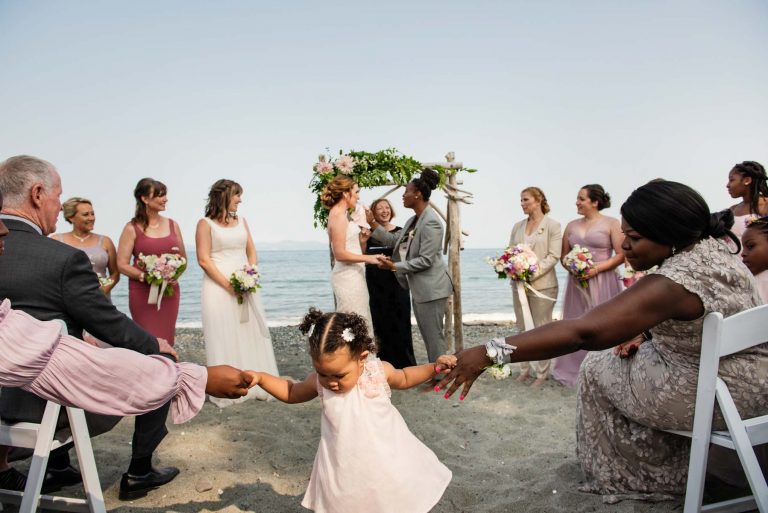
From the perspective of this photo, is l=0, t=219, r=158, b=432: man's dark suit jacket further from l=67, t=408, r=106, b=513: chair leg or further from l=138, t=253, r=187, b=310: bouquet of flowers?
l=138, t=253, r=187, b=310: bouquet of flowers

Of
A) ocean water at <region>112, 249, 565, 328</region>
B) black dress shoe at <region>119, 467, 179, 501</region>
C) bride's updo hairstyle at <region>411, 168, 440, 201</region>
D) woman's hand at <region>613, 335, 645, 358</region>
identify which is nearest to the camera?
woman's hand at <region>613, 335, 645, 358</region>

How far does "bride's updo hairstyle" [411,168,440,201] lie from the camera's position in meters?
7.45

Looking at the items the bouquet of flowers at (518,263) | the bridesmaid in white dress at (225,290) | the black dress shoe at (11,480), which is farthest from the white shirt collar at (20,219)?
the bouquet of flowers at (518,263)

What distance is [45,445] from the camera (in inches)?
115

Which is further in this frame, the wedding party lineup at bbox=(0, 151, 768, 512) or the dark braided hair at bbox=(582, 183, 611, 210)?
the dark braided hair at bbox=(582, 183, 611, 210)

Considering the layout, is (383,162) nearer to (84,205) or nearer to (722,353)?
(84,205)

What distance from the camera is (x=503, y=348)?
302 centimetres

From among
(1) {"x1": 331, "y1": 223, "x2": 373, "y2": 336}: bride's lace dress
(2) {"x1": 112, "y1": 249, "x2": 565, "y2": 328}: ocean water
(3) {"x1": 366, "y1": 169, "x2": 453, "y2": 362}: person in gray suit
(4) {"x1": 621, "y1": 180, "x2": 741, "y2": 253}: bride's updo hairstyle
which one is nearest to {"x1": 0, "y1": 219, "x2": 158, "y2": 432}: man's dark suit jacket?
(4) {"x1": 621, "y1": 180, "x2": 741, "y2": 253}: bride's updo hairstyle

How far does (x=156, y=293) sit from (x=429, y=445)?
4017 millimetres

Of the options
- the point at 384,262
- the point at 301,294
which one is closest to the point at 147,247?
the point at 384,262

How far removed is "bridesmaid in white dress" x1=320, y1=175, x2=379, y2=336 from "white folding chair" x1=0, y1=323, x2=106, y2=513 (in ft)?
13.6

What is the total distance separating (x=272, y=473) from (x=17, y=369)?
8.33 ft

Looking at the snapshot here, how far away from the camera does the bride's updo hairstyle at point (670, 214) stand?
312 centimetres

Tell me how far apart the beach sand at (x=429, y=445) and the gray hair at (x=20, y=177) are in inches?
87.9
